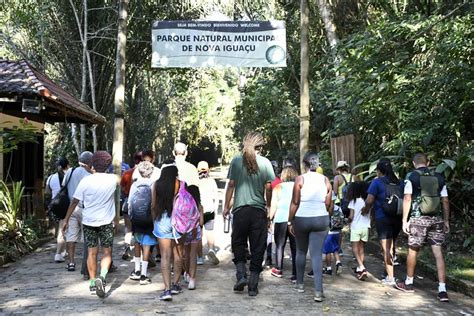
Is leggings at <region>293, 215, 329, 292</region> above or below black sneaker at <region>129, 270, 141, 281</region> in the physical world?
above

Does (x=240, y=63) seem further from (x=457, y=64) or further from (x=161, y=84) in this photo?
(x=161, y=84)

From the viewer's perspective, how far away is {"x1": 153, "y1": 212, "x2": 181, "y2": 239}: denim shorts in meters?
6.41

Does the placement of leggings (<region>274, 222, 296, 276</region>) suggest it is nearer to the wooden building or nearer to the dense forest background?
the dense forest background

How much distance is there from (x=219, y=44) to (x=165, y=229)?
6.22 meters

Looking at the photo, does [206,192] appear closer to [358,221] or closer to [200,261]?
[200,261]

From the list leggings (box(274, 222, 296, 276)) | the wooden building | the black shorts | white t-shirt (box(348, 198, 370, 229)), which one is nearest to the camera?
the black shorts

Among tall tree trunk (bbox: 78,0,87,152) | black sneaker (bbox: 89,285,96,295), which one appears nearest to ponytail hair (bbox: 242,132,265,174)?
black sneaker (bbox: 89,285,96,295)

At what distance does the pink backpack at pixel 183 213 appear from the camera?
6.39 metres

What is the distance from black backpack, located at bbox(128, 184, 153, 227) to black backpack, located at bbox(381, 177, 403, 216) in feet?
10.4

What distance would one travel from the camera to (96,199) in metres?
6.48

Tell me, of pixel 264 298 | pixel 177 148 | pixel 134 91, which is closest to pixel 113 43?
pixel 134 91

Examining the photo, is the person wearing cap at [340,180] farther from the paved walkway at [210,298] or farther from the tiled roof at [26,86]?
the tiled roof at [26,86]

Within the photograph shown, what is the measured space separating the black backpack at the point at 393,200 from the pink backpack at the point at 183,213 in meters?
2.60

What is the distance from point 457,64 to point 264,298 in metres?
5.46
